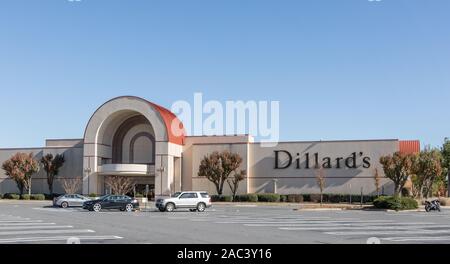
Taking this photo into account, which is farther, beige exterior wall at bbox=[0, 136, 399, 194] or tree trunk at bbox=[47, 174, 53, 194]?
tree trunk at bbox=[47, 174, 53, 194]

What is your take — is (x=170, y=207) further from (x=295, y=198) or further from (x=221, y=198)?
(x=295, y=198)

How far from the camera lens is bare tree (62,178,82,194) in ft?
203

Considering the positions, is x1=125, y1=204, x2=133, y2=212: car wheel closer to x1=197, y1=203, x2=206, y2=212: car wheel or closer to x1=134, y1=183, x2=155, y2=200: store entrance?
x1=197, y1=203, x2=206, y2=212: car wheel

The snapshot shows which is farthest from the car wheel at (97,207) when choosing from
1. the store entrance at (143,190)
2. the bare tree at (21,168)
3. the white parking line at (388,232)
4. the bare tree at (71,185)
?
the bare tree at (21,168)

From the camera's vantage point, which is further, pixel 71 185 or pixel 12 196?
pixel 12 196

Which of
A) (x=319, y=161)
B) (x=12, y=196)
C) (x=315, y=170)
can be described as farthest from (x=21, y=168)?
(x=319, y=161)

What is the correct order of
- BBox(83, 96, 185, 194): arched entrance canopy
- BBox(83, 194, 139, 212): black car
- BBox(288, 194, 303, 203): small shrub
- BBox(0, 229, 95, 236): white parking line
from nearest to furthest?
BBox(0, 229, 95, 236): white parking line, BBox(83, 194, 139, 212): black car, BBox(288, 194, 303, 203): small shrub, BBox(83, 96, 185, 194): arched entrance canopy

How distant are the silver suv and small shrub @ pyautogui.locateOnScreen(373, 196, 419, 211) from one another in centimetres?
1383

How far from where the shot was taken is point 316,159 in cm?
5912

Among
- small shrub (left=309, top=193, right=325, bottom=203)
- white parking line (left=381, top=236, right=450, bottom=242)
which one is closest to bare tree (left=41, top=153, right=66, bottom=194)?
small shrub (left=309, top=193, right=325, bottom=203)

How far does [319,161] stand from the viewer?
59.0 m

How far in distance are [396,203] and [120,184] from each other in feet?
97.6

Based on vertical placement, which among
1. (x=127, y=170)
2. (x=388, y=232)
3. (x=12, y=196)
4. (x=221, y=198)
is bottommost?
(x=12, y=196)
